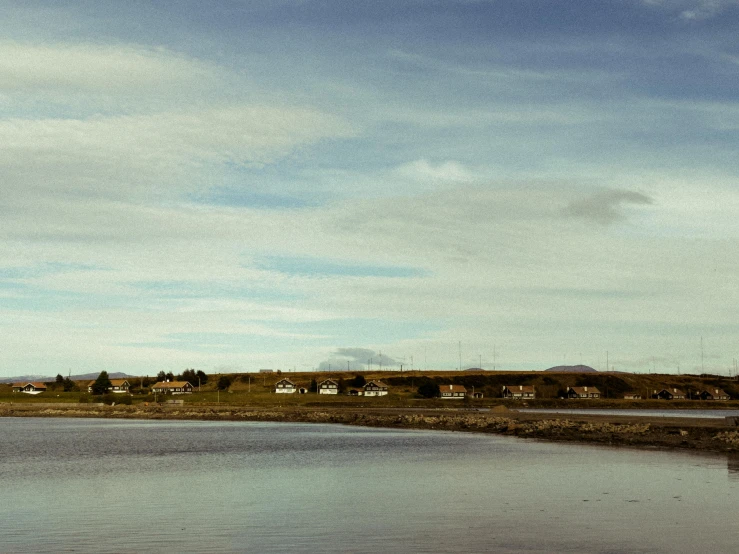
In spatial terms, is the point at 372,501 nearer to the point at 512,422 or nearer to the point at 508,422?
the point at 512,422

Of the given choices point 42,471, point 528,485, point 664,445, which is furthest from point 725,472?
point 42,471

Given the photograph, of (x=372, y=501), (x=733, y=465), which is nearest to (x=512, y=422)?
(x=733, y=465)

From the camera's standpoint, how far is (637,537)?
963 inches

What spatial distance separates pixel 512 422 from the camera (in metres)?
92.3

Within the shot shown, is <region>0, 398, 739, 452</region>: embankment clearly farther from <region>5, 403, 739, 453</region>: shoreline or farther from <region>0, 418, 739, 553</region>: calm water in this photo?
<region>0, 418, 739, 553</region>: calm water

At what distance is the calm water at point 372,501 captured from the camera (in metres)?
24.1

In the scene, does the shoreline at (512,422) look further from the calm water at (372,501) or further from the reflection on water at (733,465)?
the calm water at (372,501)

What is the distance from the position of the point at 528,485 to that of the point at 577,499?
520 centimetres

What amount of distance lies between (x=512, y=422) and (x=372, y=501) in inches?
2426

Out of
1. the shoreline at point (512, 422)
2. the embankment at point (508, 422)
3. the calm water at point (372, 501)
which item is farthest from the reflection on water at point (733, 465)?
the embankment at point (508, 422)

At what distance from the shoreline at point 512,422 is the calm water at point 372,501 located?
8.20m

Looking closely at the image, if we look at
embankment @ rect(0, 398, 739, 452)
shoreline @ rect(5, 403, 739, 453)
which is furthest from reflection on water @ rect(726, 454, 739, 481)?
embankment @ rect(0, 398, 739, 452)

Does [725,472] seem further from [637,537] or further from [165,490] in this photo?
[165,490]

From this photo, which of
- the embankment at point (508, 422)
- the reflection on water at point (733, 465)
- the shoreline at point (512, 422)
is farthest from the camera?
the embankment at point (508, 422)
